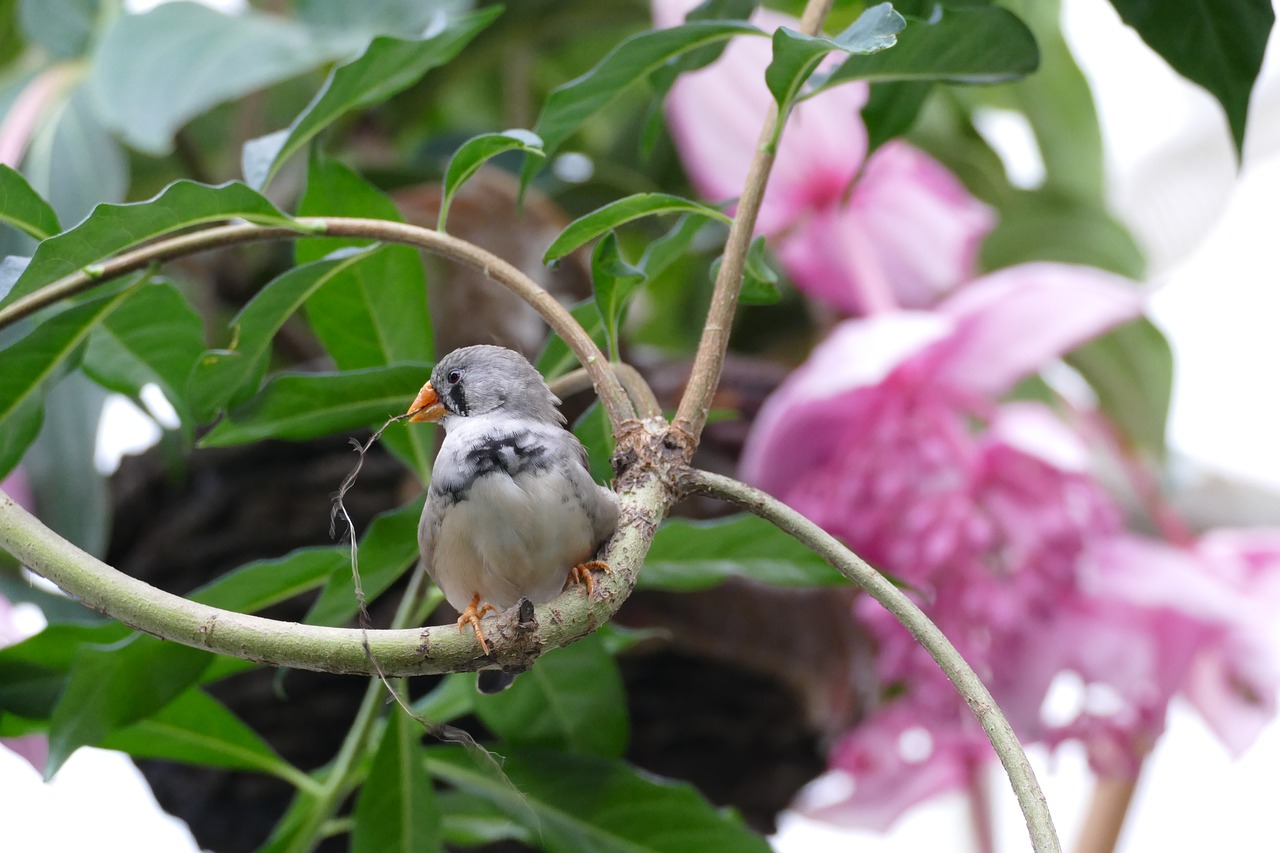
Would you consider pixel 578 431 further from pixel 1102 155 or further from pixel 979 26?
pixel 1102 155

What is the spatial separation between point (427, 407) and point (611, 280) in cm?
5

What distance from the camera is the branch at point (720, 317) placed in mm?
243

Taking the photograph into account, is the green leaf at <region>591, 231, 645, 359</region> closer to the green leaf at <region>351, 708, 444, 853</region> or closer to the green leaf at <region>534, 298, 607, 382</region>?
the green leaf at <region>534, 298, 607, 382</region>

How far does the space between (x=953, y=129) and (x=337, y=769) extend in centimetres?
59

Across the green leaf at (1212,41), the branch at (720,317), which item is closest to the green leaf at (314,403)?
the branch at (720,317)

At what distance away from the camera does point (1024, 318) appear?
50cm

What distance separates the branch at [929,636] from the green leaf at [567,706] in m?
0.19

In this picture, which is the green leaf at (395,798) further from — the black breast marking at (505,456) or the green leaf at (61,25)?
the green leaf at (61,25)

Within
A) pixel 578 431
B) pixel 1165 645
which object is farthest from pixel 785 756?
pixel 578 431

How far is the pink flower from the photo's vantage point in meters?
0.56

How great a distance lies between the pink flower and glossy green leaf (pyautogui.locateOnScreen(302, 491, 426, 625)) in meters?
0.25

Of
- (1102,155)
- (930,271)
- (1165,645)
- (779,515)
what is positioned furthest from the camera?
(1102,155)

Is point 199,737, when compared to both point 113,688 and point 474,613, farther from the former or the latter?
point 474,613

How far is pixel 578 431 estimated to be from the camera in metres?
0.36
